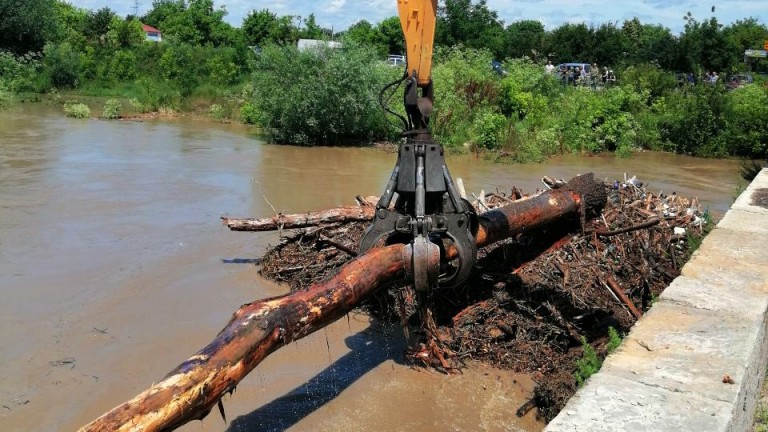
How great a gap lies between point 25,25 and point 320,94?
26223 millimetres

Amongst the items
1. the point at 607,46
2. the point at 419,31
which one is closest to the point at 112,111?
the point at 419,31

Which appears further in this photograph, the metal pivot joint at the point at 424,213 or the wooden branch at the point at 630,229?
the wooden branch at the point at 630,229

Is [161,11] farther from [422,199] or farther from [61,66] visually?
[422,199]

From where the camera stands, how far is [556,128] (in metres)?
19.3

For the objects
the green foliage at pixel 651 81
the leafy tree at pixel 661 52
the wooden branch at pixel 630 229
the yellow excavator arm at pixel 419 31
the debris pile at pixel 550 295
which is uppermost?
the leafy tree at pixel 661 52

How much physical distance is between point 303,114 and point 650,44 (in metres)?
33.4

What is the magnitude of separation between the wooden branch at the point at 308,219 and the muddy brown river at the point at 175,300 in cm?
68

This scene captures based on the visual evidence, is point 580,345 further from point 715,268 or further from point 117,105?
point 117,105

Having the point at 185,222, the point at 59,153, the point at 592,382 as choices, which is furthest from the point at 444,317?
the point at 59,153

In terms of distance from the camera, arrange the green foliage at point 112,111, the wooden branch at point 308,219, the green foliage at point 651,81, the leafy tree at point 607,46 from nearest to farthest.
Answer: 1. the wooden branch at point 308,219
2. the green foliage at point 651,81
3. the green foliage at point 112,111
4. the leafy tree at point 607,46

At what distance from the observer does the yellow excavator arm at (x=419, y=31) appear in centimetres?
410

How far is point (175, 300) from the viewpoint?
23.6 feet

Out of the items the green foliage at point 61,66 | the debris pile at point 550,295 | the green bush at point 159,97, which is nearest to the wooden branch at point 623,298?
the debris pile at point 550,295

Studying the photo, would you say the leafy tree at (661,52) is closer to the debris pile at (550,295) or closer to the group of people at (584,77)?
the group of people at (584,77)
